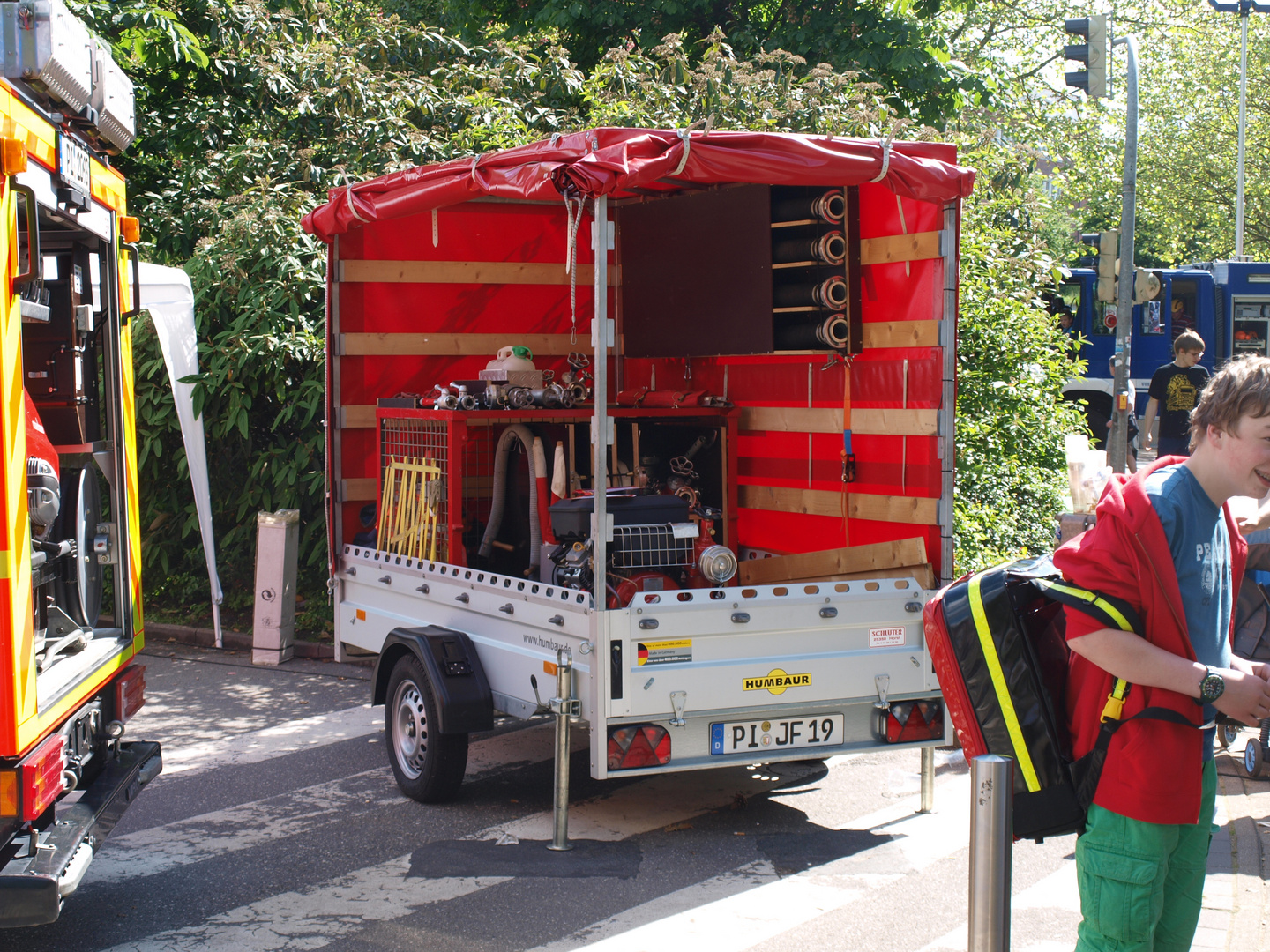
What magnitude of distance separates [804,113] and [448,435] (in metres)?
5.49

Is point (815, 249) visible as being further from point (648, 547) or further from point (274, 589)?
point (274, 589)

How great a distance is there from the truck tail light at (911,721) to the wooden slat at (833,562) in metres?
0.64

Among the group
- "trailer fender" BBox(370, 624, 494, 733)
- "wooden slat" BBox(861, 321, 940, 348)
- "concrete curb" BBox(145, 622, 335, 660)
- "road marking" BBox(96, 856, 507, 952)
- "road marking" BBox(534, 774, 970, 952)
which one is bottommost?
"road marking" BBox(96, 856, 507, 952)

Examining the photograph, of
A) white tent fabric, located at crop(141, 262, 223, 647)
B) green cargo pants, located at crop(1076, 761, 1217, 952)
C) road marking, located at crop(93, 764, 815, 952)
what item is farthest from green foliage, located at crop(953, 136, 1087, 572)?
green cargo pants, located at crop(1076, 761, 1217, 952)

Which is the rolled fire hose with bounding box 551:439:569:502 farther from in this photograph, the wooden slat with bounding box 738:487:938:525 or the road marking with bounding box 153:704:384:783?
the road marking with bounding box 153:704:384:783

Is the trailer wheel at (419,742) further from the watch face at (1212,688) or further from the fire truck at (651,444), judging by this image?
the watch face at (1212,688)

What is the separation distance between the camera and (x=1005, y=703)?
282cm

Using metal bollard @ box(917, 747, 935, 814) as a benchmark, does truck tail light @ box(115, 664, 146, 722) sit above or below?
above

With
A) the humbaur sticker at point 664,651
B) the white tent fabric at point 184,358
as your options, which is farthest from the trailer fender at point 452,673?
the white tent fabric at point 184,358

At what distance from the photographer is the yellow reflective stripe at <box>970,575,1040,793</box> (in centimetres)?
281

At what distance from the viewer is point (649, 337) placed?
7.89 metres

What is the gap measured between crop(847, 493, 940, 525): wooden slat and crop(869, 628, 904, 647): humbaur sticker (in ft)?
1.96

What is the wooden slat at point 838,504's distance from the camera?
19.0ft

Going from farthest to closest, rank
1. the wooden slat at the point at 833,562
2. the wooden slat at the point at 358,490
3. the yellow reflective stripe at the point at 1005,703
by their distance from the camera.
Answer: the wooden slat at the point at 358,490 → the wooden slat at the point at 833,562 → the yellow reflective stripe at the point at 1005,703
